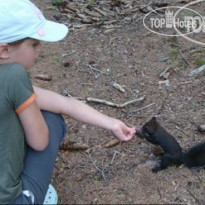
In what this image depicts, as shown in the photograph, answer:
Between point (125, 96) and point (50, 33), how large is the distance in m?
1.17

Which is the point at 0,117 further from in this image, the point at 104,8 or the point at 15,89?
the point at 104,8

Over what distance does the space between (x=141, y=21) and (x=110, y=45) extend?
1.52ft

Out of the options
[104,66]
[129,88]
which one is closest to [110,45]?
[104,66]

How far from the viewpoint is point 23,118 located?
5.69 feet

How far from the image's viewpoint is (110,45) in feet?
11.6

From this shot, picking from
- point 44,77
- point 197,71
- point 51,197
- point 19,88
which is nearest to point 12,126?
point 19,88

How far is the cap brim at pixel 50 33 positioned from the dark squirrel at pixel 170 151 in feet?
2.22

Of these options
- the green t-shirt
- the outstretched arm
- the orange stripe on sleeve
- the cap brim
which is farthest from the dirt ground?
the cap brim

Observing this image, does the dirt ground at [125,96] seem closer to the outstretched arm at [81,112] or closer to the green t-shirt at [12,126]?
the outstretched arm at [81,112]

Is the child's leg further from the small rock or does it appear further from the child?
the small rock

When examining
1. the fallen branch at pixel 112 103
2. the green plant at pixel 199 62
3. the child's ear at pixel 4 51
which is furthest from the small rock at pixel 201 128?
the child's ear at pixel 4 51

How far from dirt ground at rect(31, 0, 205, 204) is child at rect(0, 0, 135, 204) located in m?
0.36

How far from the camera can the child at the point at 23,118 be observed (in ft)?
5.46

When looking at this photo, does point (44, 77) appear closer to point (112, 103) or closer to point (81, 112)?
point (112, 103)
